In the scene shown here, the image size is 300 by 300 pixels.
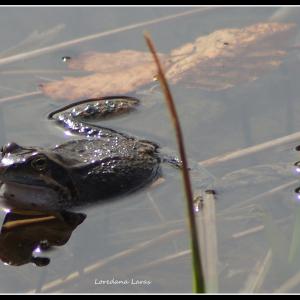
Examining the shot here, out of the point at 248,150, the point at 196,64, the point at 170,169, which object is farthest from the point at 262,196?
the point at 196,64

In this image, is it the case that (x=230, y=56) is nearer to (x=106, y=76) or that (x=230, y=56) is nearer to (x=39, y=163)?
(x=106, y=76)

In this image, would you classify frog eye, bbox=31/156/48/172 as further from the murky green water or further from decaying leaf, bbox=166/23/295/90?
decaying leaf, bbox=166/23/295/90

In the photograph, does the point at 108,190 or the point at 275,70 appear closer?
the point at 108,190

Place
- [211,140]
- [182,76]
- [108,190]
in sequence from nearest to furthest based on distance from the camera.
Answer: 1. [108,190]
2. [211,140]
3. [182,76]

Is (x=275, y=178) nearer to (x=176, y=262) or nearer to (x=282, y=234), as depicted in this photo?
(x=282, y=234)

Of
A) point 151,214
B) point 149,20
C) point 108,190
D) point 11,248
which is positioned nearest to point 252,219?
point 151,214

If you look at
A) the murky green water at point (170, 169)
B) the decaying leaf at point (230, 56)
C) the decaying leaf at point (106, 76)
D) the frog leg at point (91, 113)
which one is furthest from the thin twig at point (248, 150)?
the decaying leaf at point (106, 76)
